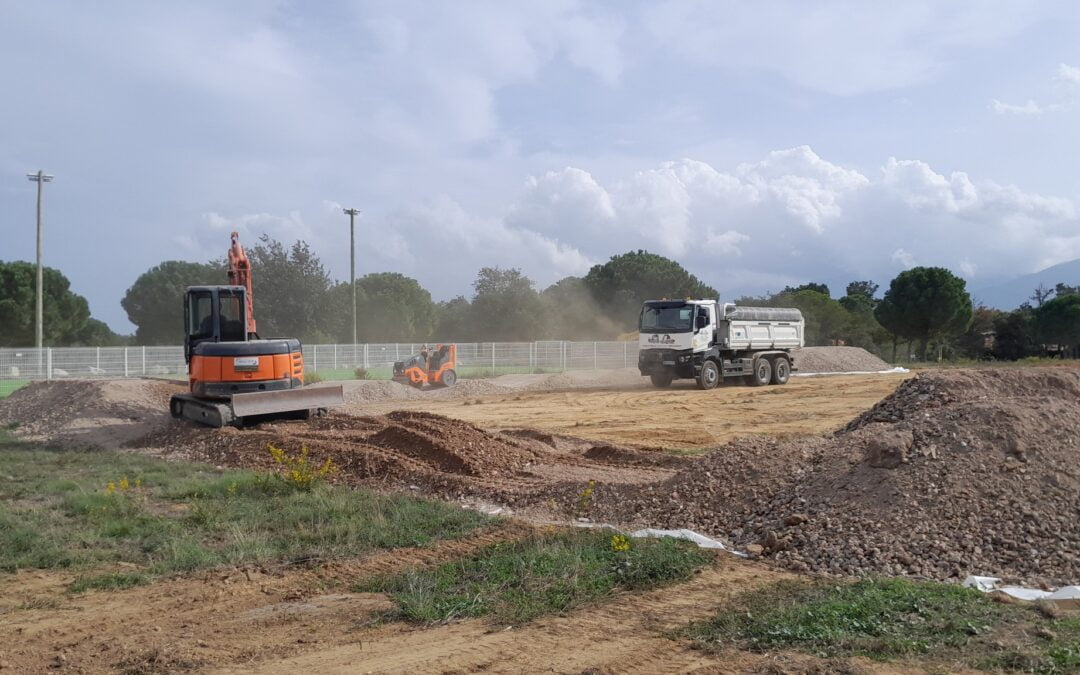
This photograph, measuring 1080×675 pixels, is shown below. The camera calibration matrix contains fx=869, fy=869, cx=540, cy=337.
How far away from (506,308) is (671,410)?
126 feet

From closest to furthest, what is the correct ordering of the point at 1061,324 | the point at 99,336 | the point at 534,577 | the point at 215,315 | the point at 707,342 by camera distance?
the point at 534,577, the point at 215,315, the point at 707,342, the point at 1061,324, the point at 99,336

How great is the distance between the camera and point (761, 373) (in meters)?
30.2

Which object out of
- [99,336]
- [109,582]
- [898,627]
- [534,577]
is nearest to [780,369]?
[534,577]

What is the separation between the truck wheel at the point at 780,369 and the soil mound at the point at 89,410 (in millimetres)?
19582

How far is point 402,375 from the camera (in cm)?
2856

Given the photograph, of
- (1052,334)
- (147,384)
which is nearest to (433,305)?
(1052,334)

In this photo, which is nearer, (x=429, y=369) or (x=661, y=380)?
(x=661, y=380)

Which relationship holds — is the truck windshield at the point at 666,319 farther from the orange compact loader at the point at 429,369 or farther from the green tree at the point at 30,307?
the green tree at the point at 30,307

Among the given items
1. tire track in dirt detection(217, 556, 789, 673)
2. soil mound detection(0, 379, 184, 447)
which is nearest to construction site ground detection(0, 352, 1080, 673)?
tire track in dirt detection(217, 556, 789, 673)

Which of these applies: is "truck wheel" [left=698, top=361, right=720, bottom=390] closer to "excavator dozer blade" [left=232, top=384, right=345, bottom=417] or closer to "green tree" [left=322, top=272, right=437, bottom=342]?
"excavator dozer blade" [left=232, top=384, right=345, bottom=417]

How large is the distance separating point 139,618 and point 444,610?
7.00 ft

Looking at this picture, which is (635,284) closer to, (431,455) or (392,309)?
(392,309)

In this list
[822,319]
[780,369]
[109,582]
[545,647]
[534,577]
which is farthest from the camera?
[822,319]

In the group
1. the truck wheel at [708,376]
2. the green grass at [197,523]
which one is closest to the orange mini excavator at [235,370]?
the green grass at [197,523]
